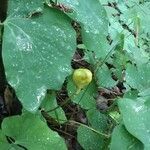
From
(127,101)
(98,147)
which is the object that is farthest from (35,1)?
(98,147)

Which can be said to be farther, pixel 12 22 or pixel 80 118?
pixel 80 118

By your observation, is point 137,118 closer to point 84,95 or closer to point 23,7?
point 84,95

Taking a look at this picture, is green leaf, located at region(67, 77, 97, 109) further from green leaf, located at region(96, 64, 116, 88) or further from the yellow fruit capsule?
the yellow fruit capsule

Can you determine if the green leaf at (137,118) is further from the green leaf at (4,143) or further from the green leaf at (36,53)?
the green leaf at (4,143)

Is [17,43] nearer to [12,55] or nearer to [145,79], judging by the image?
[12,55]

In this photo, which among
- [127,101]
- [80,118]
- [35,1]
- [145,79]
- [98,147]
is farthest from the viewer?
[80,118]

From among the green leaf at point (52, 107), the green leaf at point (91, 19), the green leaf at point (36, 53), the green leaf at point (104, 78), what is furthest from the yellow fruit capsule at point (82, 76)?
the green leaf at point (104, 78)
